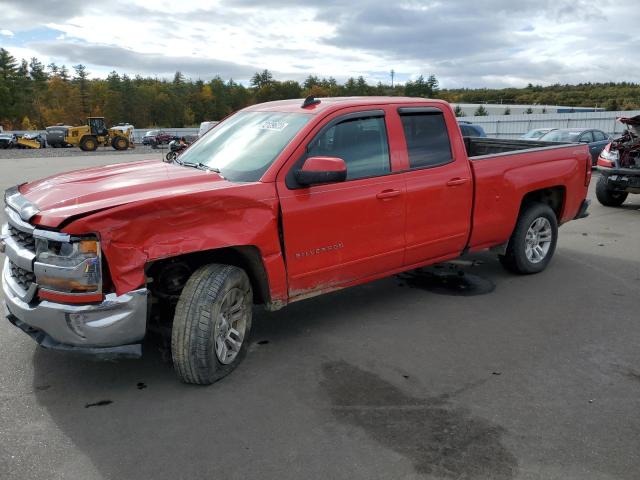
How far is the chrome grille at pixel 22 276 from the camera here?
362 cm

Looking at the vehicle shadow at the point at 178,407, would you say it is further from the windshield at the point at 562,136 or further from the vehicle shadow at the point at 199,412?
the windshield at the point at 562,136

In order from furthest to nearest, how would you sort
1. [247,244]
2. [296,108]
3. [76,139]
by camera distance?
[76,139]
[296,108]
[247,244]

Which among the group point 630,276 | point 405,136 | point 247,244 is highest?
point 405,136

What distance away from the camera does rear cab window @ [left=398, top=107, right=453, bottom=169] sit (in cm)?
496

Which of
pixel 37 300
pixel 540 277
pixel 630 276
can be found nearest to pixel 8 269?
pixel 37 300

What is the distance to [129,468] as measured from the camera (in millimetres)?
2943

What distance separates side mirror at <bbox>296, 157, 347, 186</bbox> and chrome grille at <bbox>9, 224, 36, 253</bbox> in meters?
1.81

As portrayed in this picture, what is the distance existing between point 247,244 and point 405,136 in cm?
190

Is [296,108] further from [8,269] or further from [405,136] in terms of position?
[8,269]

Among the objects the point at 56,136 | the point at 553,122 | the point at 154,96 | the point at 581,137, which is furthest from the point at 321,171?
the point at 154,96

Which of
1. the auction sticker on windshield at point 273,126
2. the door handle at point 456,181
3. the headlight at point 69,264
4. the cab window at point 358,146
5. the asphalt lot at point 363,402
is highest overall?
the auction sticker on windshield at point 273,126

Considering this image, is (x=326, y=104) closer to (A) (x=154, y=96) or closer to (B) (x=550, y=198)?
(B) (x=550, y=198)

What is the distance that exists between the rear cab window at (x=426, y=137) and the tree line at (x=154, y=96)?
260 feet

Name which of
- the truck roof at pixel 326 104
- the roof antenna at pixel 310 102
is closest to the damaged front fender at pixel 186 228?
the truck roof at pixel 326 104
